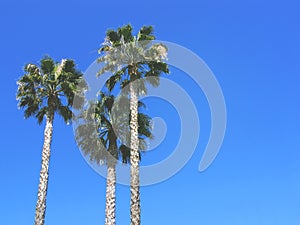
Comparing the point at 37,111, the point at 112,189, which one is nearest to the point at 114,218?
the point at 112,189

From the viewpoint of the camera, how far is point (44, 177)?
23.0m

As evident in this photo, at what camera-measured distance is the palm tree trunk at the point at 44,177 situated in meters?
22.0

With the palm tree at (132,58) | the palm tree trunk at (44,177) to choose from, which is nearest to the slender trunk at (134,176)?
the palm tree at (132,58)

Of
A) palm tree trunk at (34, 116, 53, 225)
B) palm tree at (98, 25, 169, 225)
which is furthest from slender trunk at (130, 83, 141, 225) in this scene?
palm tree trunk at (34, 116, 53, 225)

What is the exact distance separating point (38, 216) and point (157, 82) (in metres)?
10.4

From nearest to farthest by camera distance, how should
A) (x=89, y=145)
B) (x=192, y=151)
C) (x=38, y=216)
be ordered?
(x=38, y=216), (x=192, y=151), (x=89, y=145)

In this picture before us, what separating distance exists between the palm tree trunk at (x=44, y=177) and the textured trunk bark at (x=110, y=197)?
3.79 meters

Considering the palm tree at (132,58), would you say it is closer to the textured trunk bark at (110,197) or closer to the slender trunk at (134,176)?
the slender trunk at (134,176)

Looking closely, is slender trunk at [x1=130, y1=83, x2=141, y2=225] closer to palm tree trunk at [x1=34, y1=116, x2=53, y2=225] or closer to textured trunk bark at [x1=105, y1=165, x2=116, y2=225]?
textured trunk bark at [x1=105, y1=165, x2=116, y2=225]

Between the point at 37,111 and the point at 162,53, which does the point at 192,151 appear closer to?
the point at 162,53

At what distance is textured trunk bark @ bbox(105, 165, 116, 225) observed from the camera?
23953 mm

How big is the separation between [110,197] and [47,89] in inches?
304

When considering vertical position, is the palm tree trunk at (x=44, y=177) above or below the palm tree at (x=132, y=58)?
below

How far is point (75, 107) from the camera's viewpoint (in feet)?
87.3
